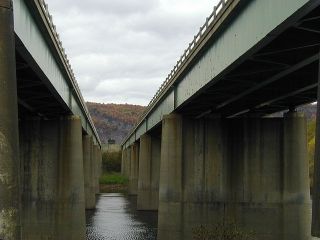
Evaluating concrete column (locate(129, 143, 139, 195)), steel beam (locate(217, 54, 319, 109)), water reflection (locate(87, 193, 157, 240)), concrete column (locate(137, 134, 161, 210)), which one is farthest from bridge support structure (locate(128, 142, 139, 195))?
steel beam (locate(217, 54, 319, 109))

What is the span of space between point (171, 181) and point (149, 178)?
23.7 m

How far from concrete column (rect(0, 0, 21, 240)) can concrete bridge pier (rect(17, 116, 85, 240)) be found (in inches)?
793

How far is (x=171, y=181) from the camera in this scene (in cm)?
3177

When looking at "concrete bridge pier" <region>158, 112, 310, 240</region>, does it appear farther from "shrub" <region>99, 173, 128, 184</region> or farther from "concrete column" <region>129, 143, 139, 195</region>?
"shrub" <region>99, 173, 128, 184</region>

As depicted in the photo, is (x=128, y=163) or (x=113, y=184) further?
(x=113, y=184)

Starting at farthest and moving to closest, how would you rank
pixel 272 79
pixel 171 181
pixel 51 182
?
1. pixel 171 181
2. pixel 51 182
3. pixel 272 79

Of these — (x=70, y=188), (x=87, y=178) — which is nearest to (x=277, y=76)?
(x=70, y=188)

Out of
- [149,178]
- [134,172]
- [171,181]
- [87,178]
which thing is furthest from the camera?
Answer: [134,172]

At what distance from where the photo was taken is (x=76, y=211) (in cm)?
3153

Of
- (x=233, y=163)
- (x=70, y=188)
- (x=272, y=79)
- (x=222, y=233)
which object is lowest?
(x=222, y=233)

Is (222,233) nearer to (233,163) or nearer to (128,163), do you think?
(233,163)

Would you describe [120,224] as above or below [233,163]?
below

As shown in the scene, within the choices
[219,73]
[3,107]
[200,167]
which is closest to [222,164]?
[200,167]

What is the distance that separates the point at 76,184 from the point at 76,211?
4.63 feet
